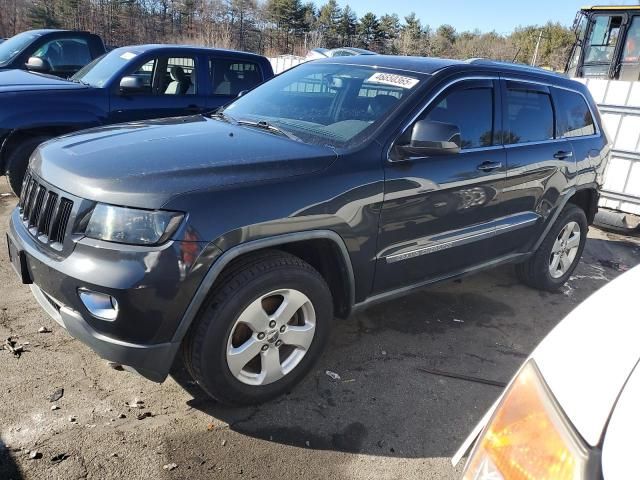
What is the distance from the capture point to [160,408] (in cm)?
269

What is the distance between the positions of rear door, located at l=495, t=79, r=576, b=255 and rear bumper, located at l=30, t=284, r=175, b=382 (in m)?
2.53

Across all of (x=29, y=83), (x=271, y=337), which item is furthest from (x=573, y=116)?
(x=29, y=83)

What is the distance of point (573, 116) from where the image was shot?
443cm

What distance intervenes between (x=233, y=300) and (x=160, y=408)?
80 cm

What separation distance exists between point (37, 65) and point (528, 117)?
6.28 metres

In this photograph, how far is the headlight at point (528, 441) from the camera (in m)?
1.08

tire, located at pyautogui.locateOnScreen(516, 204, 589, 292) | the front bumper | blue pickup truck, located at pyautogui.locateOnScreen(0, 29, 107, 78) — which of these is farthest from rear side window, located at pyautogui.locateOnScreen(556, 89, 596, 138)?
blue pickup truck, located at pyautogui.locateOnScreen(0, 29, 107, 78)

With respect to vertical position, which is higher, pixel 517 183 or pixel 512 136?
pixel 512 136

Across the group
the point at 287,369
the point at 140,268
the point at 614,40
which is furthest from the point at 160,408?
the point at 614,40

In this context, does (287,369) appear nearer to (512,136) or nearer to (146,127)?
(146,127)

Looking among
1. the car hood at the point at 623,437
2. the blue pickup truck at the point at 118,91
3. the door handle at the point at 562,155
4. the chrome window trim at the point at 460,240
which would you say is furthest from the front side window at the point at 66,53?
the car hood at the point at 623,437

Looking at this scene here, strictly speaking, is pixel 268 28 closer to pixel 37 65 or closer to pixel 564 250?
pixel 37 65

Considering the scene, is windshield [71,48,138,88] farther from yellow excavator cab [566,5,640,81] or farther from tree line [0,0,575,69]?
tree line [0,0,575,69]

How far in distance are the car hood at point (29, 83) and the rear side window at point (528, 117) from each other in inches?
173
